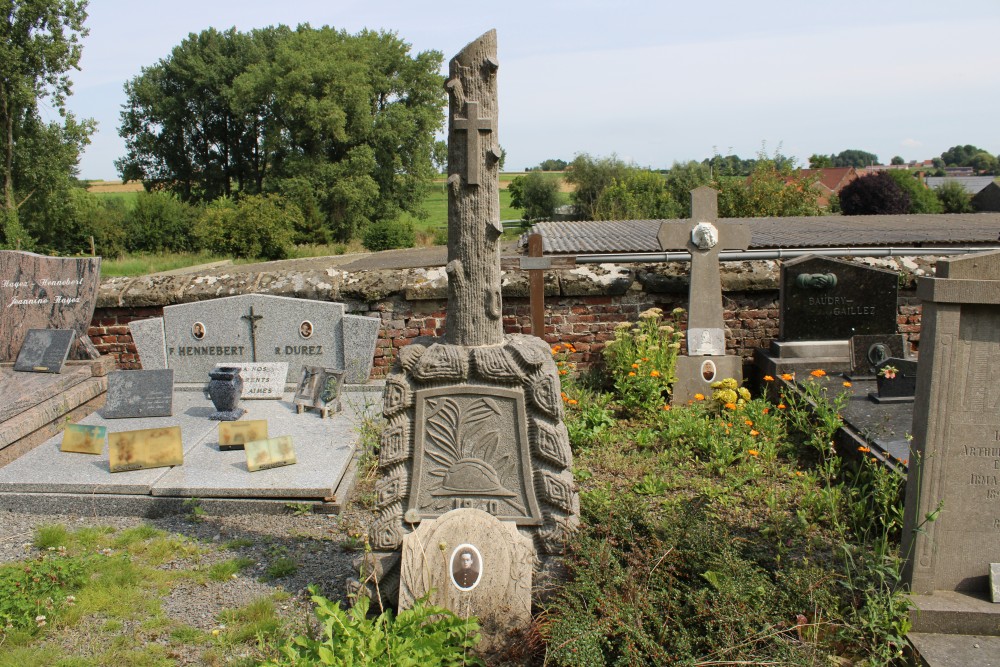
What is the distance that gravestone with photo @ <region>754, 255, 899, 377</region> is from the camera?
728cm

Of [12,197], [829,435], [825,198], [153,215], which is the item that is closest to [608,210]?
[825,198]

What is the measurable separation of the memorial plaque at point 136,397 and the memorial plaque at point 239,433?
124cm

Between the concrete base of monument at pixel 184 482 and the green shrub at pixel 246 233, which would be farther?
the green shrub at pixel 246 233

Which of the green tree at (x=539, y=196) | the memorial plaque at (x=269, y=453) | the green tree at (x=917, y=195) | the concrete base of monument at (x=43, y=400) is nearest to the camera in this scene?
the memorial plaque at (x=269, y=453)

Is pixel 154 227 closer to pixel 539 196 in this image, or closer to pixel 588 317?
pixel 539 196

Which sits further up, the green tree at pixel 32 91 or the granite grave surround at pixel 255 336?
the green tree at pixel 32 91

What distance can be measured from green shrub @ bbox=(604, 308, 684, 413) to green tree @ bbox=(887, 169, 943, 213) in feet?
97.4

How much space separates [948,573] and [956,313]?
4.18ft

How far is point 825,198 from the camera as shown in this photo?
31672 millimetres

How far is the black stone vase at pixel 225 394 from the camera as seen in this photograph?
6.67m

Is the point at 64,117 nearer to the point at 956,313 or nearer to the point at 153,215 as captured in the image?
the point at 153,215

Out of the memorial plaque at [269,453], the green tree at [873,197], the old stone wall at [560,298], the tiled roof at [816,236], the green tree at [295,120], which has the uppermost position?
the green tree at [295,120]

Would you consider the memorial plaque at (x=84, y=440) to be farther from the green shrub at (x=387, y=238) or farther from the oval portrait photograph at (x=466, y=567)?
the green shrub at (x=387, y=238)

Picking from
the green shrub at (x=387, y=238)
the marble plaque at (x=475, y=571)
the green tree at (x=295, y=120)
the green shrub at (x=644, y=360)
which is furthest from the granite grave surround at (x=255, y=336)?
the green tree at (x=295, y=120)
